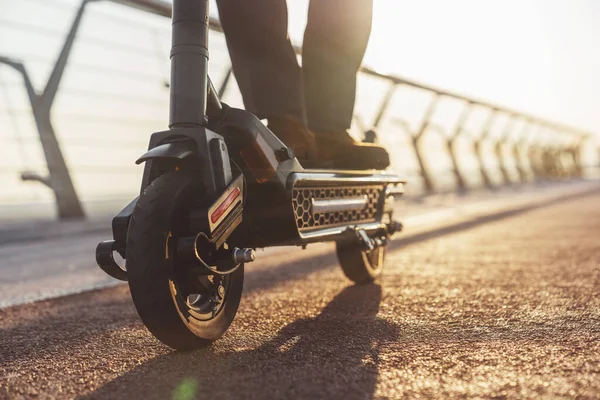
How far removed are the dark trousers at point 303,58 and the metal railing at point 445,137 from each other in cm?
35

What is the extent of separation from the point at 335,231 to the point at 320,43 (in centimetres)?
63

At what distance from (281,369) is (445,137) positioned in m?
9.24

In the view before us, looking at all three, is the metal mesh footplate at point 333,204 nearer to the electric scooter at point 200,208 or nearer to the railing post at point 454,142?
the electric scooter at point 200,208

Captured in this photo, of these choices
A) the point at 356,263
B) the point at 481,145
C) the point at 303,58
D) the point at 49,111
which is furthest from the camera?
the point at 481,145

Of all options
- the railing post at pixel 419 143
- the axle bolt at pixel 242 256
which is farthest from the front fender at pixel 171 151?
the railing post at pixel 419 143

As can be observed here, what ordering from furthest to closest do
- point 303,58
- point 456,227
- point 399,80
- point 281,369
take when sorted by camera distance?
point 399,80 → point 456,227 → point 303,58 → point 281,369

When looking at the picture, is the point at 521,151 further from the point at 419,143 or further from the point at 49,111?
the point at 49,111

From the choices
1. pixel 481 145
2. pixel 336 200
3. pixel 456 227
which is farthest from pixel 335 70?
pixel 481 145

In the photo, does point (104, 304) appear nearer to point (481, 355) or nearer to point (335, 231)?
point (335, 231)

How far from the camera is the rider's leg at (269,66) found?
5.98 ft

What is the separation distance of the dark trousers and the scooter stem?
0.32m

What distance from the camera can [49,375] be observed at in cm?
132

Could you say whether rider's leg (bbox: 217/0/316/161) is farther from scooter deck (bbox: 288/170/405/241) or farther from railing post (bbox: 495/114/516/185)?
railing post (bbox: 495/114/516/185)

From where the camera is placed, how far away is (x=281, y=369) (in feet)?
4.17
